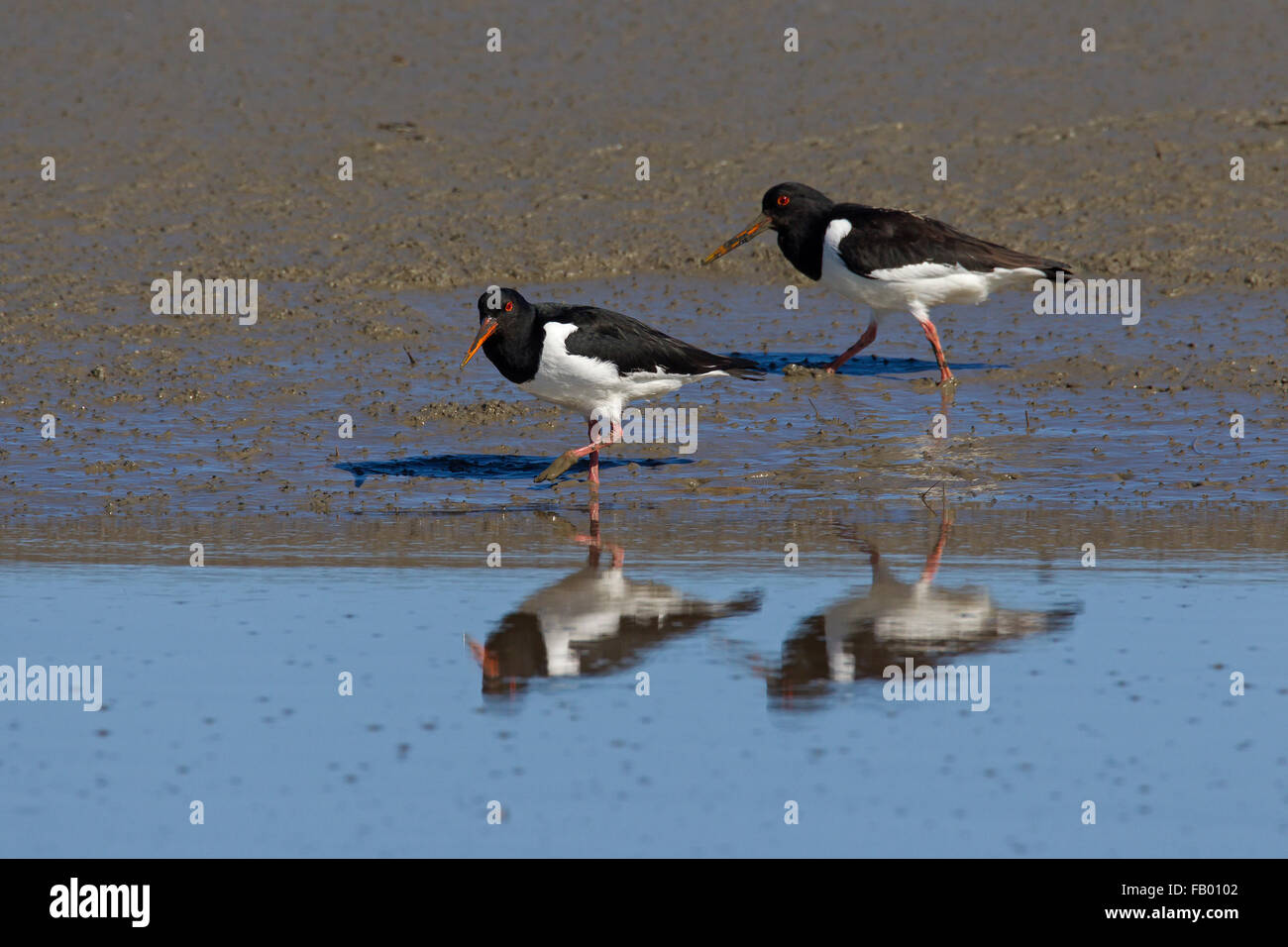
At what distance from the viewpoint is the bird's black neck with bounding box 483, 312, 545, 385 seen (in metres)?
10.7

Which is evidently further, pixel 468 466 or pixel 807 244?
pixel 807 244

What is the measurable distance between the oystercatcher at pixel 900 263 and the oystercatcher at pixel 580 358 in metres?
2.90

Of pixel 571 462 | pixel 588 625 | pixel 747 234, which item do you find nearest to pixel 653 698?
pixel 588 625

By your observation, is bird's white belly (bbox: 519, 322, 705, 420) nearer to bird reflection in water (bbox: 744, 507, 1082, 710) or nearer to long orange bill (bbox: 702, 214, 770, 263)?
bird reflection in water (bbox: 744, 507, 1082, 710)

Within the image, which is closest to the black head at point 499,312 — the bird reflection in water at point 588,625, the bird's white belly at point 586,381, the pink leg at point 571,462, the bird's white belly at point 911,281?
the bird's white belly at point 586,381

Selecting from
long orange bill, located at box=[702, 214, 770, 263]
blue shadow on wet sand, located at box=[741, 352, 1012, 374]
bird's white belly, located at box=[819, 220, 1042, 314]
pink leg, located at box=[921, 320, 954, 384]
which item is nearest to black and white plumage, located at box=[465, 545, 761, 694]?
pink leg, located at box=[921, 320, 954, 384]

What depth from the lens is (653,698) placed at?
6730 mm

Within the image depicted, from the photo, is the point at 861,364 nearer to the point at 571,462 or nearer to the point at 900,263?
the point at 900,263

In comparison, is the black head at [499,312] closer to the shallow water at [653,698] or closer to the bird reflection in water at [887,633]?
the shallow water at [653,698]

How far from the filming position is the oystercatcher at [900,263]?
1355cm

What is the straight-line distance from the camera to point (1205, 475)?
1091 centimetres

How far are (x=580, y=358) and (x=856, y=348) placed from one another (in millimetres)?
3929

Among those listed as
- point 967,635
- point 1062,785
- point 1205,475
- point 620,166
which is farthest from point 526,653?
point 620,166
